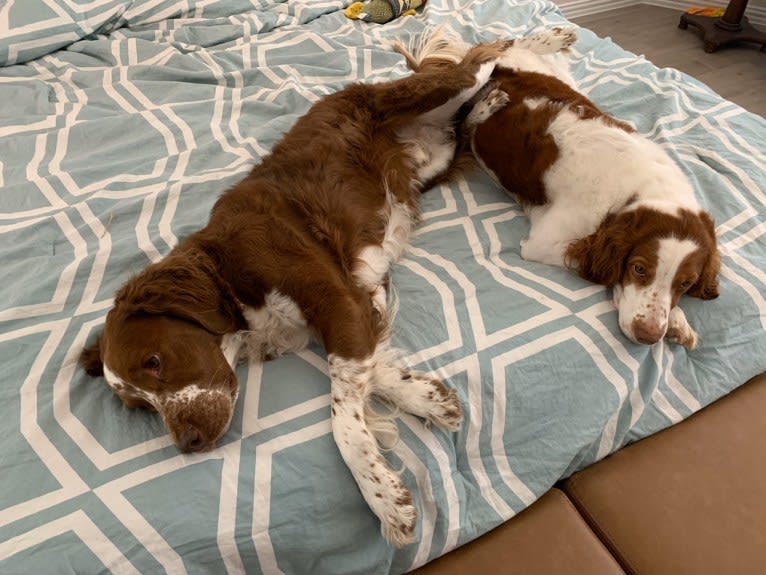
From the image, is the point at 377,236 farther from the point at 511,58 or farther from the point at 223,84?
the point at 223,84

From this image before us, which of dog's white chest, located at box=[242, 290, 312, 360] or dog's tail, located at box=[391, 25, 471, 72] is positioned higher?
dog's tail, located at box=[391, 25, 471, 72]

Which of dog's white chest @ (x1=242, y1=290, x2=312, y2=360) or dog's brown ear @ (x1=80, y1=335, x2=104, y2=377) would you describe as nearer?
dog's brown ear @ (x1=80, y1=335, x2=104, y2=377)

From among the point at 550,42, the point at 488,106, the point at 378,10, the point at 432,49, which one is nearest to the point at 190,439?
the point at 488,106

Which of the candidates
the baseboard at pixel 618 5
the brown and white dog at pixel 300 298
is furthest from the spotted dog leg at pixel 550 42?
the baseboard at pixel 618 5

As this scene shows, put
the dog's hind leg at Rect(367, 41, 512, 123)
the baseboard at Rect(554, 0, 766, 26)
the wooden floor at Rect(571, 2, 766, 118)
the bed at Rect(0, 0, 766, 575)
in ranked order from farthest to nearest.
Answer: the baseboard at Rect(554, 0, 766, 26) < the wooden floor at Rect(571, 2, 766, 118) < the dog's hind leg at Rect(367, 41, 512, 123) < the bed at Rect(0, 0, 766, 575)

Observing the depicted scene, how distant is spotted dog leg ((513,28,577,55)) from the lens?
9.39 ft

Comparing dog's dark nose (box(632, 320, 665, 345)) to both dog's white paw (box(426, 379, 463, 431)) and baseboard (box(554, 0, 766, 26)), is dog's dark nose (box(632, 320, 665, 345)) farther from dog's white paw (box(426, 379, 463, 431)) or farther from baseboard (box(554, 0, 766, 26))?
baseboard (box(554, 0, 766, 26))

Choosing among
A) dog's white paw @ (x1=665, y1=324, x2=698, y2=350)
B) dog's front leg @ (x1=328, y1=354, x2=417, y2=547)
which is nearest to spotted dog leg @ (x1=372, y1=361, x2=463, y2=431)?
dog's front leg @ (x1=328, y1=354, x2=417, y2=547)

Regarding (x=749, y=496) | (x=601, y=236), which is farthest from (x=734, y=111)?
(x=749, y=496)

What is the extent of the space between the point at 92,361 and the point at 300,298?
2.04 ft

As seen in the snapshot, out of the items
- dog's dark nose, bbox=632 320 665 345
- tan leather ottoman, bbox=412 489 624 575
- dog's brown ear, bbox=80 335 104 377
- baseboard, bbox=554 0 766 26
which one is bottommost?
tan leather ottoman, bbox=412 489 624 575

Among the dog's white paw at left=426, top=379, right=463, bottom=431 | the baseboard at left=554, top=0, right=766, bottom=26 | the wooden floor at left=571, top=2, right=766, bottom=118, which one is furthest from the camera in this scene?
the baseboard at left=554, top=0, right=766, bottom=26

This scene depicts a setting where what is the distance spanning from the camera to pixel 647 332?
1747mm

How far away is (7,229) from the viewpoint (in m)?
2.15
